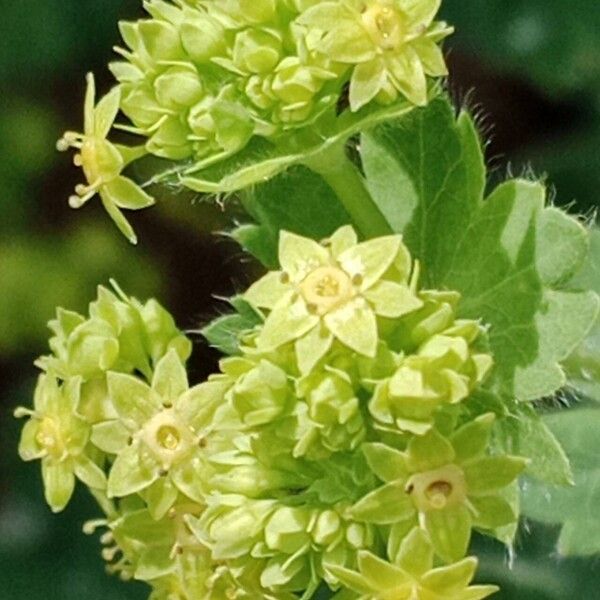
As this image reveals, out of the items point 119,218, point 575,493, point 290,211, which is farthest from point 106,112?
point 575,493

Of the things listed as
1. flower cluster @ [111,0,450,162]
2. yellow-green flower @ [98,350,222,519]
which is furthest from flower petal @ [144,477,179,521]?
flower cluster @ [111,0,450,162]

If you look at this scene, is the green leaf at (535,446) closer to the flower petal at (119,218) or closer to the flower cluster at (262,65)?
the flower cluster at (262,65)

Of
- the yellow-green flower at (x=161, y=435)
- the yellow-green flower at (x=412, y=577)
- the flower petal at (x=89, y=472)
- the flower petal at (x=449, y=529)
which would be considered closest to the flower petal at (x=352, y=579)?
the yellow-green flower at (x=412, y=577)

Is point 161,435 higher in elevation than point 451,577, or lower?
higher

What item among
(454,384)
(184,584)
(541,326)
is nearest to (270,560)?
(184,584)

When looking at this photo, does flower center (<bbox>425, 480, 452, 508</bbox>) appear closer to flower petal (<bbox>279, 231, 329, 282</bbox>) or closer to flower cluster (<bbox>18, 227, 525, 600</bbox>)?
flower cluster (<bbox>18, 227, 525, 600</bbox>)

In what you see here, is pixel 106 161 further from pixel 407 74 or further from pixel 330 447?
pixel 330 447

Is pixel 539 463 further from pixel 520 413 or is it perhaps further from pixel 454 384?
pixel 454 384
